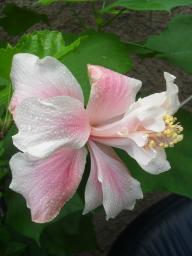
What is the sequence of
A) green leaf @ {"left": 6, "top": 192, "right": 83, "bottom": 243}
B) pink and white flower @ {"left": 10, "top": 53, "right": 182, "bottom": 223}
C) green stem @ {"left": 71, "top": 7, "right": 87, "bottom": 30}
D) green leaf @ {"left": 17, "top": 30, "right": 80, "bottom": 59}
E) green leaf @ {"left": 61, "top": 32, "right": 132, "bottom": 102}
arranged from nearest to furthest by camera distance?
pink and white flower @ {"left": 10, "top": 53, "right": 182, "bottom": 223} < green leaf @ {"left": 17, "top": 30, "right": 80, "bottom": 59} < green leaf @ {"left": 61, "top": 32, "right": 132, "bottom": 102} < green leaf @ {"left": 6, "top": 192, "right": 83, "bottom": 243} < green stem @ {"left": 71, "top": 7, "right": 87, "bottom": 30}

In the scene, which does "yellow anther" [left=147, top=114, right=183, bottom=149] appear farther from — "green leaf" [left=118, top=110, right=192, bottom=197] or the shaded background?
the shaded background

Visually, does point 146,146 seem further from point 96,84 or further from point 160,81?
point 160,81

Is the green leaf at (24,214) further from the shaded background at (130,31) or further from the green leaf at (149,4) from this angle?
the shaded background at (130,31)

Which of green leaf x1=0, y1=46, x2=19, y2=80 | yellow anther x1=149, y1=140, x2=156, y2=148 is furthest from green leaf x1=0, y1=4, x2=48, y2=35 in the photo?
yellow anther x1=149, y1=140, x2=156, y2=148

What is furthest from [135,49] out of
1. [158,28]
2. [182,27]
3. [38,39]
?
[158,28]

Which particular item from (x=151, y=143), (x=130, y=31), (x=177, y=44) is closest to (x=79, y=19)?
(x=130, y=31)
